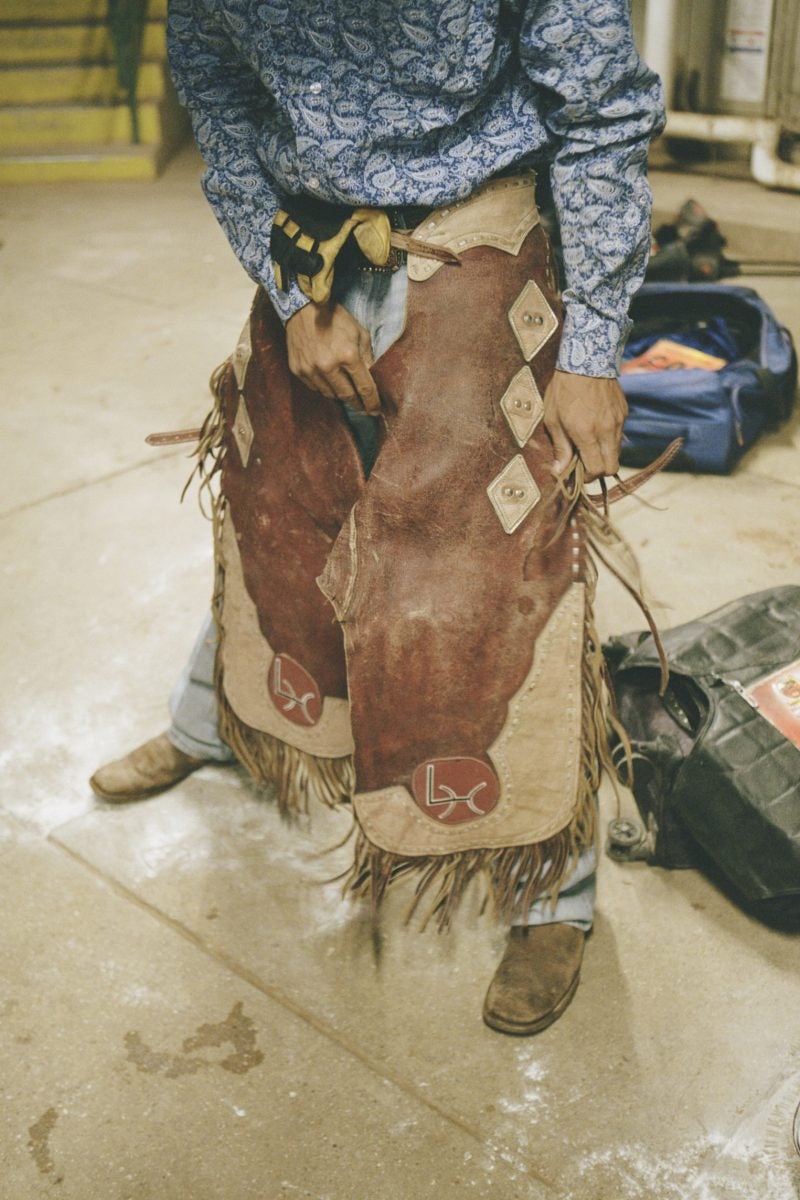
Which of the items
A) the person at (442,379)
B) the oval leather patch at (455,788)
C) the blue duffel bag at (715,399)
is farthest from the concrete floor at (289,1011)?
the blue duffel bag at (715,399)

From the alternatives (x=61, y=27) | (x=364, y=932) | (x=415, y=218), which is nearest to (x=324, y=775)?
(x=364, y=932)

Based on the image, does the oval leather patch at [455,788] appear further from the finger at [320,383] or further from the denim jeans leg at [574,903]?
the finger at [320,383]

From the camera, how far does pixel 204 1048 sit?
5.67 ft

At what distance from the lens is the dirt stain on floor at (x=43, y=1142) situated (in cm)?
157

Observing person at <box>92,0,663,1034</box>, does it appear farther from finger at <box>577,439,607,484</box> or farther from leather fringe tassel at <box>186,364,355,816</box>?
leather fringe tassel at <box>186,364,355,816</box>

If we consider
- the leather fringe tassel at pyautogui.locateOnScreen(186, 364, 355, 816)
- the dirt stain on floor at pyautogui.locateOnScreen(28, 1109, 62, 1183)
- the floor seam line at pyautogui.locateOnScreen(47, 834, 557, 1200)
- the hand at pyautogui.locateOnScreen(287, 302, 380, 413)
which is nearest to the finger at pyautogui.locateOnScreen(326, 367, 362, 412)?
the hand at pyautogui.locateOnScreen(287, 302, 380, 413)

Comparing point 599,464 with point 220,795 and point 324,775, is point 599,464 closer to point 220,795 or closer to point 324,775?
point 324,775

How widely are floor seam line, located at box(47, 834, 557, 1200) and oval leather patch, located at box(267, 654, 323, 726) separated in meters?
0.39

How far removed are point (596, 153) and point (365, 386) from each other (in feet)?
1.32

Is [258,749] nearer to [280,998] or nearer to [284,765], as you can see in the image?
[284,765]

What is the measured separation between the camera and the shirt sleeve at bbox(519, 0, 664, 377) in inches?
55.9

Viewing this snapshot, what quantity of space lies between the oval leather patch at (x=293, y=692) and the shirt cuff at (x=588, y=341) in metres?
0.60

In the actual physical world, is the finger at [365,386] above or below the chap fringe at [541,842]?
above

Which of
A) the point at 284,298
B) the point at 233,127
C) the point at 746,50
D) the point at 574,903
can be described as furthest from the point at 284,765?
the point at 746,50
